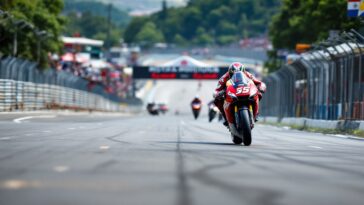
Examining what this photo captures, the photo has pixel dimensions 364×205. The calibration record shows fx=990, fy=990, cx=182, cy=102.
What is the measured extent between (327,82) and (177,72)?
84.1m

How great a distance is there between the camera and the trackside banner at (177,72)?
117000mm

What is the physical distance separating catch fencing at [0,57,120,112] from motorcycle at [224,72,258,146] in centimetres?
2430

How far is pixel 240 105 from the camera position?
18172 millimetres

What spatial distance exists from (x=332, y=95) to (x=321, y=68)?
6.17 ft

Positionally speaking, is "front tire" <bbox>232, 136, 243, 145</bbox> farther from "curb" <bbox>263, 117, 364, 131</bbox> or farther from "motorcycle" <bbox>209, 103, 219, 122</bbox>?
"motorcycle" <bbox>209, 103, 219, 122</bbox>

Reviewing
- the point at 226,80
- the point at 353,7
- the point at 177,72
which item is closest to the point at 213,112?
the point at 353,7

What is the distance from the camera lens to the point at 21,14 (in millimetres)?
68562

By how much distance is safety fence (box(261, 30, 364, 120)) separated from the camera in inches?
1196

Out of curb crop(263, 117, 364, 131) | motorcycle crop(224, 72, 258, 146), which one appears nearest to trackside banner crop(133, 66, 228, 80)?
curb crop(263, 117, 364, 131)

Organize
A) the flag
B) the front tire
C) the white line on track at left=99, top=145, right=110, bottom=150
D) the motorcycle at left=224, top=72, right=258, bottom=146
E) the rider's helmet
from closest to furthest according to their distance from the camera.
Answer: the white line on track at left=99, top=145, right=110, bottom=150, the motorcycle at left=224, top=72, right=258, bottom=146, the front tire, the rider's helmet, the flag

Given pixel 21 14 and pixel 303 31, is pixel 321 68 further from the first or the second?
pixel 303 31

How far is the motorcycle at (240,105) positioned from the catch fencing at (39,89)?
A: 79.7 ft

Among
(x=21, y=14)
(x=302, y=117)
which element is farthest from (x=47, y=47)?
(x=302, y=117)

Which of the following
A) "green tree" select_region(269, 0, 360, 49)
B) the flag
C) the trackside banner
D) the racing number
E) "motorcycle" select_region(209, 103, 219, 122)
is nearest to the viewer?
the racing number
